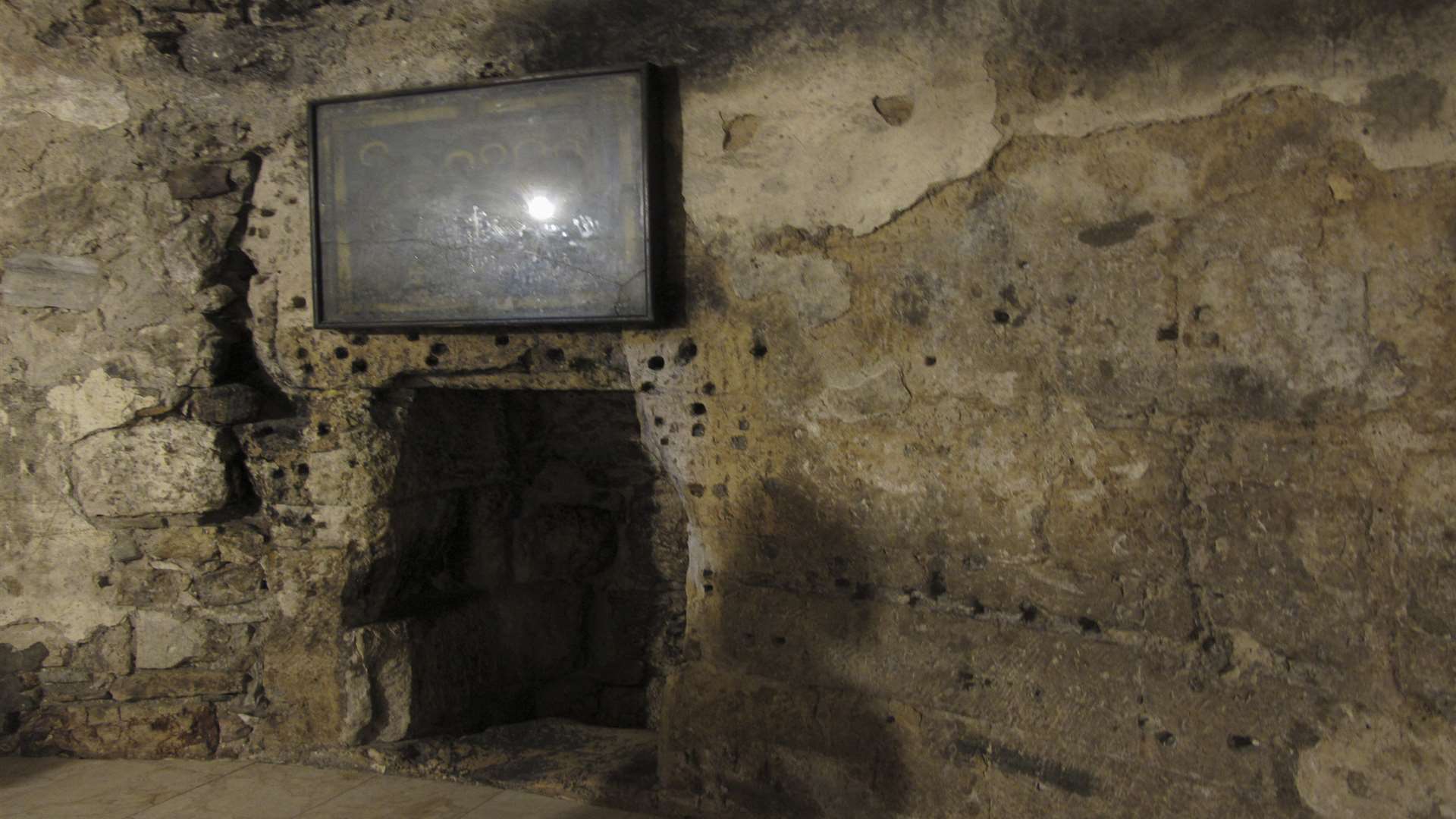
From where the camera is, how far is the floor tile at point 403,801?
8.37ft

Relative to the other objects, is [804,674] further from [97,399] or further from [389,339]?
[97,399]

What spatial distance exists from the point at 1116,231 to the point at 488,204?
1.44m

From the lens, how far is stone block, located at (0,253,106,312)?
114 inches

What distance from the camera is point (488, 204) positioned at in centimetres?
258

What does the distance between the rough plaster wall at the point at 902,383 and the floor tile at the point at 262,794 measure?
0.35ft

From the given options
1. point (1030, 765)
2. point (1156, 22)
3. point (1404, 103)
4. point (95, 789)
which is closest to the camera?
point (1404, 103)

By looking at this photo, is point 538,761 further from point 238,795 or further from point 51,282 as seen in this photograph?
point 51,282

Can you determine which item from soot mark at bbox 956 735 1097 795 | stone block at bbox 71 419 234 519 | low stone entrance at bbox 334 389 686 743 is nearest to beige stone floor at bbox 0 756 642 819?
low stone entrance at bbox 334 389 686 743

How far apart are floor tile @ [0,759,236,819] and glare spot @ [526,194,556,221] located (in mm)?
1720

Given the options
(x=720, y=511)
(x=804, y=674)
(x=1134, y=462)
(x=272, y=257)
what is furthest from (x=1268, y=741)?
(x=272, y=257)

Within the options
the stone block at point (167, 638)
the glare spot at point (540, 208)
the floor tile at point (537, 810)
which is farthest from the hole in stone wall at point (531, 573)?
Result: the glare spot at point (540, 208)

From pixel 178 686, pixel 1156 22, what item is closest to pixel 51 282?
pixel 178 686

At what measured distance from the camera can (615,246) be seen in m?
2.46

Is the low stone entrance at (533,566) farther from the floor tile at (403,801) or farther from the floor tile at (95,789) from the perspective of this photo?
the floor tile at (95,789)
